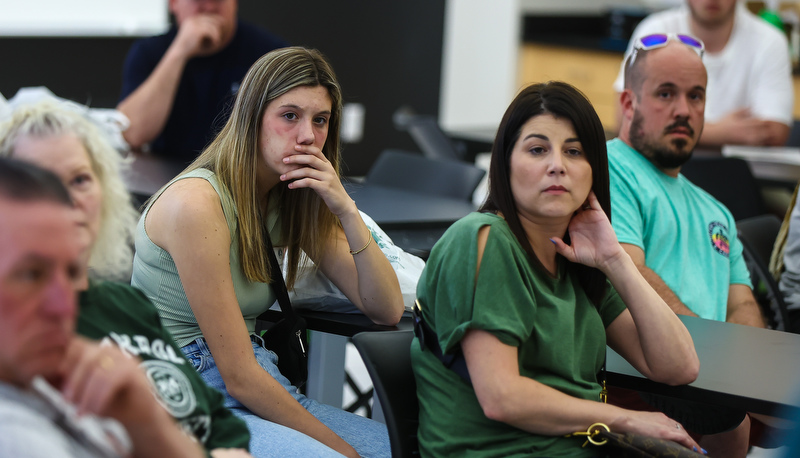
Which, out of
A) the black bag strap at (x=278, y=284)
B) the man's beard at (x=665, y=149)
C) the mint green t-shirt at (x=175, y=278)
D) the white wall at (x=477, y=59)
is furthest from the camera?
the white wall at (x=477, y=59)

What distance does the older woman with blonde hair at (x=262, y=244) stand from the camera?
154 centimetres

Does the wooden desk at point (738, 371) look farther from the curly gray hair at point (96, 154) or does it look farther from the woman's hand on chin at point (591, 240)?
the curly gray hair at point (96, 154)

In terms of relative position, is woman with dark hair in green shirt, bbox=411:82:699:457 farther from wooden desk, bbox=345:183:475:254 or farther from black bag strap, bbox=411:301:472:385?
wooden desk, bbox=345:183:475:254

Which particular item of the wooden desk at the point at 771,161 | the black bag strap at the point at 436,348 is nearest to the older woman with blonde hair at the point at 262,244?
the black bag strap at the point at 436,348

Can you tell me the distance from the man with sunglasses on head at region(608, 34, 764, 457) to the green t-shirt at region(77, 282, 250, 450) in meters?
1.19

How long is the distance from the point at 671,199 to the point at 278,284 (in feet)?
3.48

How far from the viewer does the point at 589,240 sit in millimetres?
1547

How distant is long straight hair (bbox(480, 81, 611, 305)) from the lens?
146cm

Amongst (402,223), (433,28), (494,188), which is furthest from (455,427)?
(433,28)

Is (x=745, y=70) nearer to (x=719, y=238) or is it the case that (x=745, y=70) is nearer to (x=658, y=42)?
(x=658, y=42)

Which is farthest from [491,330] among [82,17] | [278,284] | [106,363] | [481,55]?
[481,55]

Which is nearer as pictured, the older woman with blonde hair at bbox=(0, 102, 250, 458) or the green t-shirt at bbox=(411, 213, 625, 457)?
the older woman with blonde hair at bbox=(0, 102, 250, 458)

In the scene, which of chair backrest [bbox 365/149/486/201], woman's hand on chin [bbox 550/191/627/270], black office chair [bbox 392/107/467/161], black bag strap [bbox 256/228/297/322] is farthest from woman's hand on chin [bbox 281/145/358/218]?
Answer: black office chair [bbox 392/107/467/161]

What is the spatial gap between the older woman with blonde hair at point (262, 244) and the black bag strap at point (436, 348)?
27 cm
